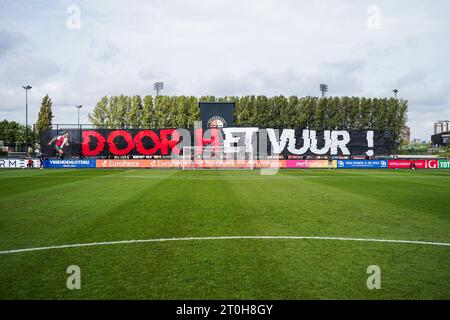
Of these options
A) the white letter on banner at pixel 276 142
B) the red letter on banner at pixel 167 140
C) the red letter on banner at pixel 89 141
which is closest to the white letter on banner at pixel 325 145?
the white letter on banner at pixel 276 142

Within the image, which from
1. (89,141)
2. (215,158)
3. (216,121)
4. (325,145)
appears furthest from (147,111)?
(325,145)

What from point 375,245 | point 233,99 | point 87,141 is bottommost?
point 375,245

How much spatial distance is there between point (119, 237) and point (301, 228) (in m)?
4.24

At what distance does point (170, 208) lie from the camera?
12.0 m

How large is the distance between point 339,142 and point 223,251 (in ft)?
131

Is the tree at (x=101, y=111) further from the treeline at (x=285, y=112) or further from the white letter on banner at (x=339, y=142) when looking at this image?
the white letter on banner at (x=339, y=142)

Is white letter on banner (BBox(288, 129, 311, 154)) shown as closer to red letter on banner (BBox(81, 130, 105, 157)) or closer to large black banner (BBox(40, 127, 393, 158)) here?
large black banner (BBox(40, 127, 393, 158))

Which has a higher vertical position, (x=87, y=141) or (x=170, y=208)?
(x=87, y=141)

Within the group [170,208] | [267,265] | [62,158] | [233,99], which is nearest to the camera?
[267,265]

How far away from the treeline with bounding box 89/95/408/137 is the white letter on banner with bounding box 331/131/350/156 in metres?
32.8

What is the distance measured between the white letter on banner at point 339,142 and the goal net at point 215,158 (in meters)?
11.0

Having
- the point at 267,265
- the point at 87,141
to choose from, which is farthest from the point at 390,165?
the point at 267,265

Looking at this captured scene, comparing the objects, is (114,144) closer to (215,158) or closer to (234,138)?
(215,158)
